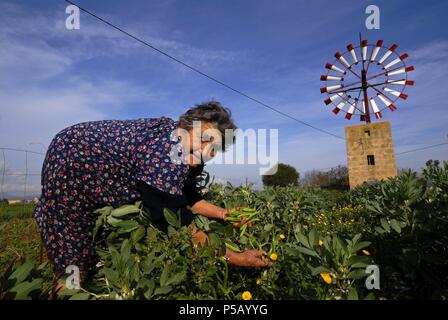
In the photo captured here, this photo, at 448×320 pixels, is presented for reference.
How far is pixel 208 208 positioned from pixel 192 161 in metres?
0.29

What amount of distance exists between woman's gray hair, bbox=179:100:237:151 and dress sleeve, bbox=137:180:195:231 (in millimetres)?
457

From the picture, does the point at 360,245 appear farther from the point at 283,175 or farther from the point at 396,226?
the point at 283,175

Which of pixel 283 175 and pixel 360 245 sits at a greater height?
pixel 283 175

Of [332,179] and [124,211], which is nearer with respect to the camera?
[124,211]

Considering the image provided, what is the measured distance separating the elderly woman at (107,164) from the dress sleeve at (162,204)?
86mm

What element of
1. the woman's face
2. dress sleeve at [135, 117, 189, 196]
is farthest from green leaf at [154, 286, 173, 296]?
the woman's face

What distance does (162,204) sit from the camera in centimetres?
150

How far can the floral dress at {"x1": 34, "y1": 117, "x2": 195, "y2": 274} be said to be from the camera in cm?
170

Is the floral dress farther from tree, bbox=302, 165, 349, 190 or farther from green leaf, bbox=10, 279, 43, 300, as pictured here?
tree, bbox=302, 165, 349, 190

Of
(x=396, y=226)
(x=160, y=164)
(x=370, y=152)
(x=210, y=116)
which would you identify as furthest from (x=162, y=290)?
(x=370, y=152)

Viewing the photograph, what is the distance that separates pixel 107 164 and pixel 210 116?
66 centimetres

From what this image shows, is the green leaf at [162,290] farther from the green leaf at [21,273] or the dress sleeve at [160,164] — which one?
the dress sleeve at [160,164]
